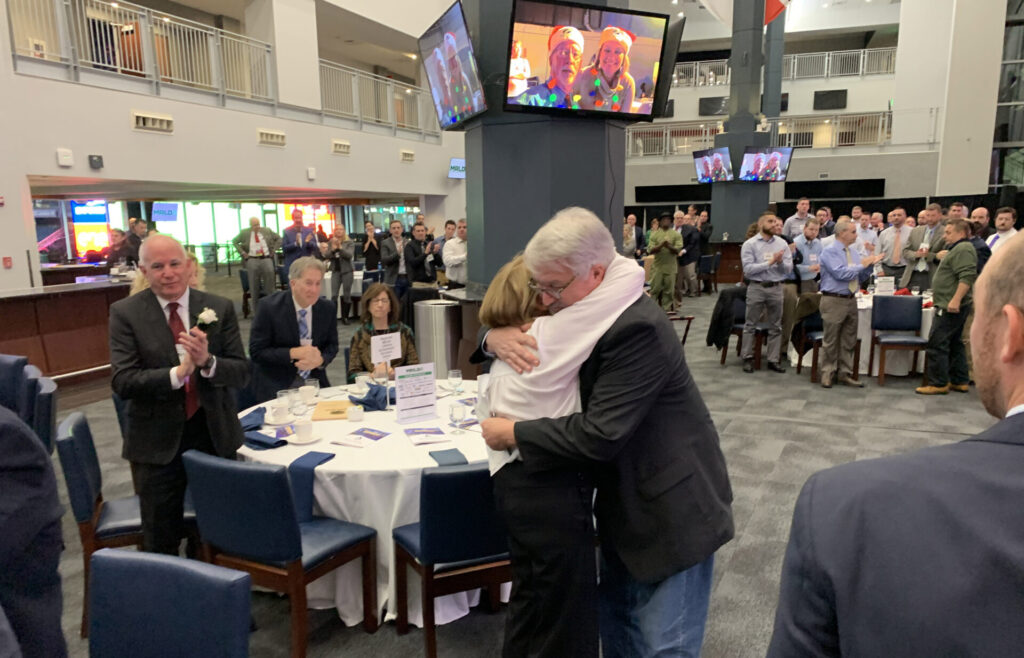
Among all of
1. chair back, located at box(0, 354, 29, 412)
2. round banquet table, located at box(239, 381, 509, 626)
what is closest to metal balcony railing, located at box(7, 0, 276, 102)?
chair back, located at box(0, 354, 29, 412)

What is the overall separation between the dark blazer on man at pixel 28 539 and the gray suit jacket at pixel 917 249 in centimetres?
811

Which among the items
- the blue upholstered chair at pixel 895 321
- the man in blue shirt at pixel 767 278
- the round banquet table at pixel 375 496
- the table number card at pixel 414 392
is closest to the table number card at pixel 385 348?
the table number card at pixel 414 392

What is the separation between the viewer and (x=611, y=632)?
1.93m

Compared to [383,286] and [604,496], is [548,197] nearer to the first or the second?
[383,286]

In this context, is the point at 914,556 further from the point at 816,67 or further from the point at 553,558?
the point at 816,67

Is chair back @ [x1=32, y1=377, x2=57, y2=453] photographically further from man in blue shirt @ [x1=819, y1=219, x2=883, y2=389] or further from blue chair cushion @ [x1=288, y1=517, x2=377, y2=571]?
man in blue shirt @ [x1=819, y1=219, x2=883, y2=389]

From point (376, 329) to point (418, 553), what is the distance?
196cm

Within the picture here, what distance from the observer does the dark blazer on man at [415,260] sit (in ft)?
32.9

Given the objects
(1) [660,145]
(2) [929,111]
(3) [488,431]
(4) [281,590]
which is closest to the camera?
(3) [488,431]

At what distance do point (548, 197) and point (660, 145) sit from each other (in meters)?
17.1

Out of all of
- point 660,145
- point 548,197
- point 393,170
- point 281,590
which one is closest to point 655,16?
point 548,197

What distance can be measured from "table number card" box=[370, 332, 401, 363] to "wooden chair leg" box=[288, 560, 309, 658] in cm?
132

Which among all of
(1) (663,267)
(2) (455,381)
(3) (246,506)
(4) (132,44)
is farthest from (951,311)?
(4) (132,44)

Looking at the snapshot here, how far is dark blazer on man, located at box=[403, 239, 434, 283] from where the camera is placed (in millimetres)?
10031
